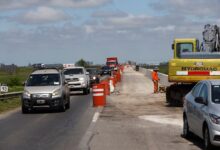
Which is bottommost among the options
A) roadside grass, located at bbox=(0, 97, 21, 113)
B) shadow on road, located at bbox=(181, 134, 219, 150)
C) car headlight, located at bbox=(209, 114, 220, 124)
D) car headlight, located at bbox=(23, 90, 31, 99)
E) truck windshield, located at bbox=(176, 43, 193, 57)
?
roadside grass, located at bbox=(0, 97, 21, 113)

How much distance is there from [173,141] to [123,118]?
22.7 feet

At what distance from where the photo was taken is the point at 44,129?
17.9 metres

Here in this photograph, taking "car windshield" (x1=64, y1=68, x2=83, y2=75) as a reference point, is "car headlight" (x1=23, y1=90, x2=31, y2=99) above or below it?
below

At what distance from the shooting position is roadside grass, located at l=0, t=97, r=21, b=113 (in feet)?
90.8

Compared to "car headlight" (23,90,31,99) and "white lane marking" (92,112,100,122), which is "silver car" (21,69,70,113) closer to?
"car headlight" (23,90,31,99)

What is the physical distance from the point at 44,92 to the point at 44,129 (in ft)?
22.4

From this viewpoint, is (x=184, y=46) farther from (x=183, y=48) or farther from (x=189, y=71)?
(x=189, y=71)

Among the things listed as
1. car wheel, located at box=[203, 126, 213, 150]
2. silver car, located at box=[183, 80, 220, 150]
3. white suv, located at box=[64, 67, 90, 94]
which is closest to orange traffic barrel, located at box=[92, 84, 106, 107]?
white suv, located at box=[64, 67, 90, 94]

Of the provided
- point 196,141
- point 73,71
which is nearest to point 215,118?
point 196,141

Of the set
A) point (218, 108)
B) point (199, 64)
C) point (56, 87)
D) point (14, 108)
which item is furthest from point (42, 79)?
point (218, 108)

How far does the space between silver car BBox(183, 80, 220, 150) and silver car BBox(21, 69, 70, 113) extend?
1049 cm

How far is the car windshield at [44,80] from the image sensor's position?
25658 millimetres

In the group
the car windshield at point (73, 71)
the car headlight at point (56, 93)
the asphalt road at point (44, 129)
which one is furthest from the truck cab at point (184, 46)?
the car windshield at point (73, 71)

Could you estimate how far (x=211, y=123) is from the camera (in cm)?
1208
